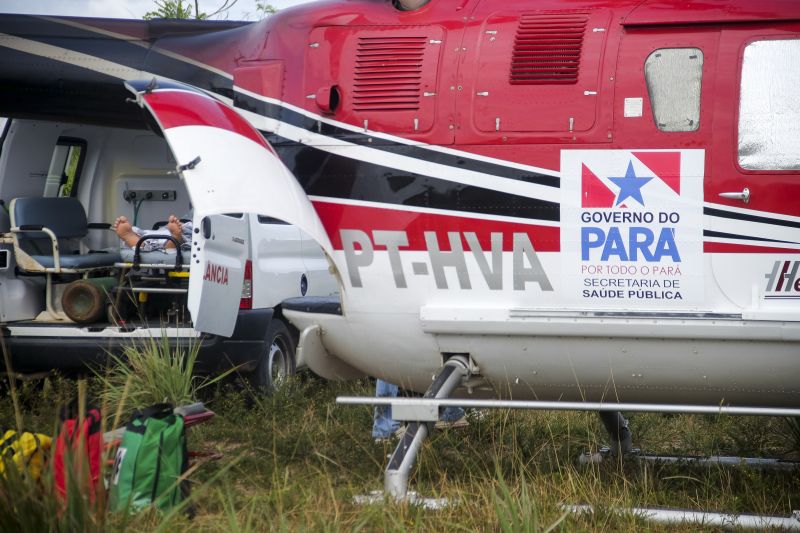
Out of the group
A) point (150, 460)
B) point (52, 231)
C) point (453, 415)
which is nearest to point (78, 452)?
point (150, 460)

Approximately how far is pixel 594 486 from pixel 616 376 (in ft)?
1.99

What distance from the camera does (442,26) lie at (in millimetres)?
5602

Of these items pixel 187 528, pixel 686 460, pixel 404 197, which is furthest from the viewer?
pixel 686 460

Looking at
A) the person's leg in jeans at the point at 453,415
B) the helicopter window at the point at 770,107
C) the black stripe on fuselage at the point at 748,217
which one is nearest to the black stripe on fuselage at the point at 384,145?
the black stripe on fuselage at the point at 748,217

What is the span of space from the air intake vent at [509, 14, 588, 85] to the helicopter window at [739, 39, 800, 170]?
2.88ft

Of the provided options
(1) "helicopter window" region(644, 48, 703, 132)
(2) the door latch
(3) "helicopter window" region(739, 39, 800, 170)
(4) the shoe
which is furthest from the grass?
(1) "helicopter window" region(644, 48, 703, 132)

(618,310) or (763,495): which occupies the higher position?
(618,310)

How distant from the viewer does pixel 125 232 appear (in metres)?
8.08

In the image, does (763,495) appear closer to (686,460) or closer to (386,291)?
(686,460)

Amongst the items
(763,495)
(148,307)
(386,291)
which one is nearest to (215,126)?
(386,291)

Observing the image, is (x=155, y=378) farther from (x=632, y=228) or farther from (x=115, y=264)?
(x=632, y=228)

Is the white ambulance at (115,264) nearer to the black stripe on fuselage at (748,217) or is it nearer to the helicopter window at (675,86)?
the helicopter window at (675,86)

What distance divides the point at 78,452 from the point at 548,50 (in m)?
3.16

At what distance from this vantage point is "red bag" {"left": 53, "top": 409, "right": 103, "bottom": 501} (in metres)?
3.88
